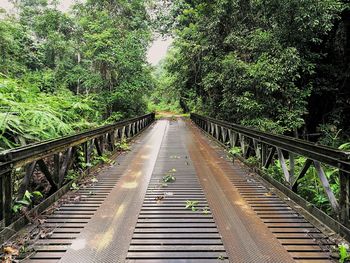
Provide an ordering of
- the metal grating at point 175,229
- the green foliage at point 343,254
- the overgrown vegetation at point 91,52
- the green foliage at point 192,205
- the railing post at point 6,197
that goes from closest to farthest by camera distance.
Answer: the green foliage at point 343,254 < the metal grating at point 175,229 < the railing post at point 6,197 < the green foliage at point 192,205 < the overgrown vegetation at point 91,52

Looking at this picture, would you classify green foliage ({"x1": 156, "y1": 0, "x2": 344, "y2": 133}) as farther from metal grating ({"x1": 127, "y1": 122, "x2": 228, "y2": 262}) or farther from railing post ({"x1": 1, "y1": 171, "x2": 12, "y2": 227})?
railing post ({"x1": 1, "y1": 171, "x2": 12, "y2": 227})

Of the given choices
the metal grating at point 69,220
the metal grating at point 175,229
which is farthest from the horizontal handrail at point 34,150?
the metal grating at point 175,229

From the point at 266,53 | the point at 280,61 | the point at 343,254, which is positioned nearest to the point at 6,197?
the point at 343,254

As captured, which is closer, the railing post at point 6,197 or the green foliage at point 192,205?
the railing post at point 6,197

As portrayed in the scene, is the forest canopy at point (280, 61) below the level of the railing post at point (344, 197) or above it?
above

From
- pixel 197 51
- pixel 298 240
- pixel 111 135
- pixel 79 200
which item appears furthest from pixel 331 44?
pixel 79 200

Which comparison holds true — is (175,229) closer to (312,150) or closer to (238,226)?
(238,226)

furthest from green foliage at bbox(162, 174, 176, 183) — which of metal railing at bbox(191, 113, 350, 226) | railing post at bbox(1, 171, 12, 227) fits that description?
railing post at bbox(1, 171, 12, 227)

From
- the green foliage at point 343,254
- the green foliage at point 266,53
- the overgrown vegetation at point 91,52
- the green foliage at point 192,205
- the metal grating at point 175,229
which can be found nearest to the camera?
the green foliage at point 343,254

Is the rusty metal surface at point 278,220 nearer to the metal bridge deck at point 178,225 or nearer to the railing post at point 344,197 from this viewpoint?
the metal bridge deck at point 178,225

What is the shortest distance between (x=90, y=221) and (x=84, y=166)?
2088mm

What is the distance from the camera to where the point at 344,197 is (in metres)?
2.72

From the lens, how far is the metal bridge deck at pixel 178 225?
95.2 inches

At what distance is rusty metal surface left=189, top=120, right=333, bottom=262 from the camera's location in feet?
8.13
